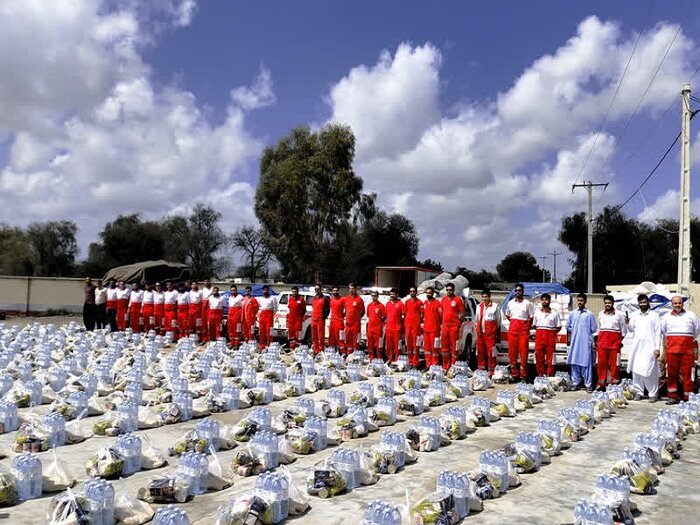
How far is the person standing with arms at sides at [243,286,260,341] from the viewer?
16.4 m

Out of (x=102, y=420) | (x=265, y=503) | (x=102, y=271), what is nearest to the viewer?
(x=265, y=503)

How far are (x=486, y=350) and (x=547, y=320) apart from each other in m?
1.69

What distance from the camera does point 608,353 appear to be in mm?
11602

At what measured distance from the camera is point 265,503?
15.3 ft

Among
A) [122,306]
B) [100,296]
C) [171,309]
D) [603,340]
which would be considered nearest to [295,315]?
[171,309]

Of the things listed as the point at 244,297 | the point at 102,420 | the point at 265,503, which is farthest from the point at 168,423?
the point at 244,297

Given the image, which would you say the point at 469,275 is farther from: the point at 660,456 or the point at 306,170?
the point at 660,456

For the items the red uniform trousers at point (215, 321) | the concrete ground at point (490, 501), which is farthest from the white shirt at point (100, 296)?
the concrete ground at point (490, 501)

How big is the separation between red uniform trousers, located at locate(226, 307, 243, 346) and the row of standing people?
21.9 feet

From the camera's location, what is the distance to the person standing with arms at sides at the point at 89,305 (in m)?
18.6

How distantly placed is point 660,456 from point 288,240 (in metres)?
31.4

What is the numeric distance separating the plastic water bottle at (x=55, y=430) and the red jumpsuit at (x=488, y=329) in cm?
865

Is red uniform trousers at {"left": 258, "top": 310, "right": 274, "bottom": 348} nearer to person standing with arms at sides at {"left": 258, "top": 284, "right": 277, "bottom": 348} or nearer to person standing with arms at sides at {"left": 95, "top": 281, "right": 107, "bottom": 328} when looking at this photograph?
person standing with arms at sides at {"left": 258, "top": 284, "right": 277, "bottom": 348}

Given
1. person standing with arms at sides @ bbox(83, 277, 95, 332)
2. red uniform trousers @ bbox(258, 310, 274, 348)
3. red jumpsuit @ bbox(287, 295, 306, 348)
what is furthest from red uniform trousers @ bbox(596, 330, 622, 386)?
person standing with arms at sides @ bbox(83, 277, 95, 332)
